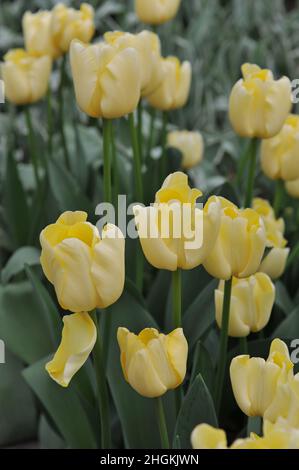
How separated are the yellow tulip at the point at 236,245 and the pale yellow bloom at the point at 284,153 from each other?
39 centimetres

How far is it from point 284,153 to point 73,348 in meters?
0.58

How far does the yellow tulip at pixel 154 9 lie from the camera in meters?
1.45

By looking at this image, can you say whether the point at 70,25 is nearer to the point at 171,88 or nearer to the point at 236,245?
the point at 171,88

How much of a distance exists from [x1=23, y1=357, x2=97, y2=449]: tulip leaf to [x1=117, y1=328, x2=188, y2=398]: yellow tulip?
0.35 metres

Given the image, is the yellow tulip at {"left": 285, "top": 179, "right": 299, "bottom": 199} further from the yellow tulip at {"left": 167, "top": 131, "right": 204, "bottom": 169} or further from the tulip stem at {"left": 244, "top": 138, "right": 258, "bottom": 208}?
the yellow tulip at {"left": 167, "top": 131, "right": 204, "bottom": 169}

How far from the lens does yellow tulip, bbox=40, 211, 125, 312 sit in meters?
0.78

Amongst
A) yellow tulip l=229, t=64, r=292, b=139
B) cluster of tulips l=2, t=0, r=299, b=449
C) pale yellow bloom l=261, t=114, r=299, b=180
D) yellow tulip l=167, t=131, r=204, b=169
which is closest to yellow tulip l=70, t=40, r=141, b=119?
cluster of tulips l=2, t=0, r=299, b=449

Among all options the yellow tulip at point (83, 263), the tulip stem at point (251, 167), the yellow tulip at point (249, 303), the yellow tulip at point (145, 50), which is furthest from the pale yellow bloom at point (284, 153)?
the yellow tulip at point (83, 263)

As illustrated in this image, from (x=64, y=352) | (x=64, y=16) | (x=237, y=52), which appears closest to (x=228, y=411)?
(x=64, y=352)

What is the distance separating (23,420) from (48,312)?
0.29m

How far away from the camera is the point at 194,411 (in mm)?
898

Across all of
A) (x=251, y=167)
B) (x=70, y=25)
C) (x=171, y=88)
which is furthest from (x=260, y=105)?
(x=70, y=25)

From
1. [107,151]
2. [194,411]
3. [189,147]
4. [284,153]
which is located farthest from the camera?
[189,147]

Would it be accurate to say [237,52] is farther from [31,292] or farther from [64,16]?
[31,292]
